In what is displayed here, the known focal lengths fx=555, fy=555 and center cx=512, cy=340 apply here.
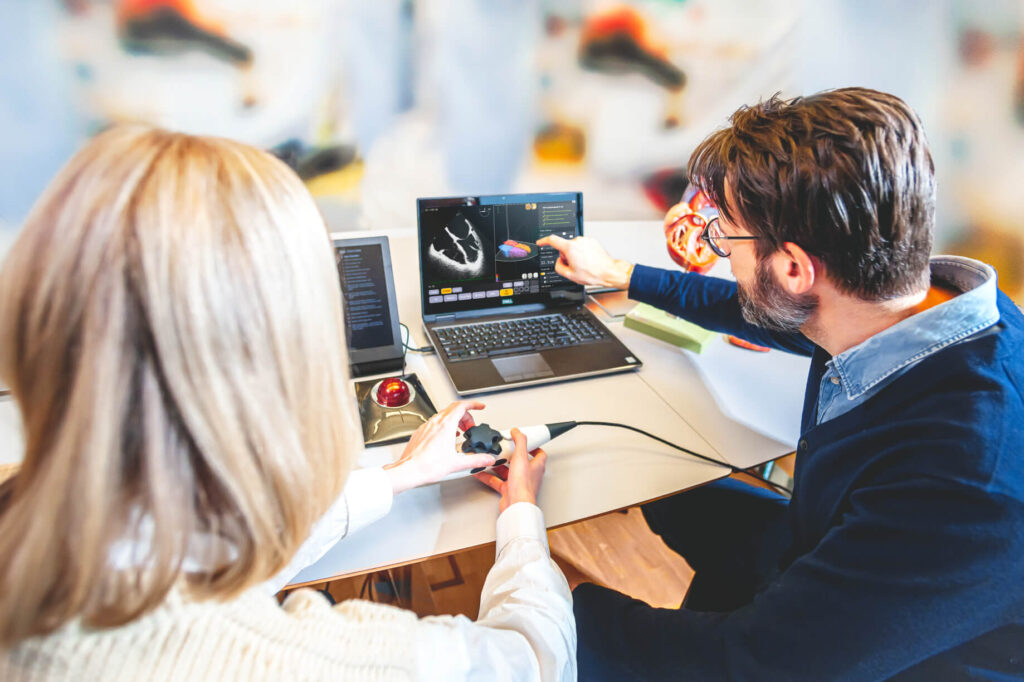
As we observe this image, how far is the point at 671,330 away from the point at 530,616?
32.2 inches

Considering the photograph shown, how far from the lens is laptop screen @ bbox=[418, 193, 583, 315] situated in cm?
119

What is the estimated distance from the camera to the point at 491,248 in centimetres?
124

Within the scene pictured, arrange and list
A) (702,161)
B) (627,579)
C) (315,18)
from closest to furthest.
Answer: (702,161)
(315,18)
(627,579)

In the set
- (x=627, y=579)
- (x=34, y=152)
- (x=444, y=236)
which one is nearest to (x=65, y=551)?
(x=444, y=236)

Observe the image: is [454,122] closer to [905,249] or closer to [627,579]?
[905,249]

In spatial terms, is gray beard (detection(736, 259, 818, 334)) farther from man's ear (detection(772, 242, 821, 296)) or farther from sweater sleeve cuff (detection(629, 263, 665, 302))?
sweater sleeve cuff (detection(629, 263, 665, 302))

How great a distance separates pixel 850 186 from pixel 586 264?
0.59m

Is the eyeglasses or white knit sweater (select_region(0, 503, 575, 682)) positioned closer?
white knit sweater (select_region(0, 503, 575, 682))

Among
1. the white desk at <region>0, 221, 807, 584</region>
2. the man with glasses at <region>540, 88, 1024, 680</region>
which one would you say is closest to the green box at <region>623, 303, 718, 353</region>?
the white desk at <region>0, 221, 807, 584</region>

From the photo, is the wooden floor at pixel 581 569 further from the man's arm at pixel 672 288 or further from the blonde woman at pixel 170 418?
the blonde woman at pixel 170 418

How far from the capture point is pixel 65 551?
0.38 metres

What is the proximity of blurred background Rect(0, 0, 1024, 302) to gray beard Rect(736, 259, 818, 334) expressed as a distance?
1001 mm

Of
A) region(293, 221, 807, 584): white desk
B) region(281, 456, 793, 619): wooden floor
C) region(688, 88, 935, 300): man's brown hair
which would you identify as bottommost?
region(281, 456, 793, 619): wooden floor

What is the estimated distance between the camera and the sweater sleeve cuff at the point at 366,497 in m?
0.75
